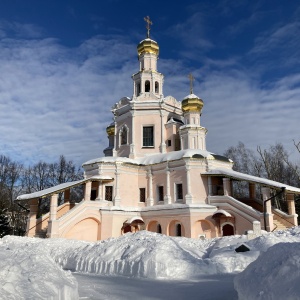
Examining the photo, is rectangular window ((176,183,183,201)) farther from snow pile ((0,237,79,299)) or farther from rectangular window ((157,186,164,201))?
snow pile ((0,237,79,299))

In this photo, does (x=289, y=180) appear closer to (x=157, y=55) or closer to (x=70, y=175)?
(x=157, y=55)

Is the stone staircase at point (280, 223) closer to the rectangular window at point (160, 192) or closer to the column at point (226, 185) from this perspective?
the column at point (226, 185)

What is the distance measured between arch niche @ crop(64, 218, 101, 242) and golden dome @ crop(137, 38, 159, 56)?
52.6ft

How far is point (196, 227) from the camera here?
21406 millimetres

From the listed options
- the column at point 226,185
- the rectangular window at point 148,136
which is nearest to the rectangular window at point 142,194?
the rectangular window at point 148,136

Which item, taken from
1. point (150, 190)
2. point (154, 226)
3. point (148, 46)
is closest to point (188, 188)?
point (150, 190)

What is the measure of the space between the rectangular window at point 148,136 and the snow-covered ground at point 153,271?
1389 centimetres

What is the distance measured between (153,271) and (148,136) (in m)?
19.2

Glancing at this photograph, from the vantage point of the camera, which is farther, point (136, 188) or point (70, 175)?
point (70, 175)

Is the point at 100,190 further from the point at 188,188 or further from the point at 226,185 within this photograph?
the point at 226,185

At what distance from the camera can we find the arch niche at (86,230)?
20.9 meters

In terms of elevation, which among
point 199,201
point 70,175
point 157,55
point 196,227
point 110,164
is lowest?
point 196,227

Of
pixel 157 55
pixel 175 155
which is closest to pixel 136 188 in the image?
pixel 175 155

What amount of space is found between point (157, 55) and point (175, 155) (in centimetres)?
1135
